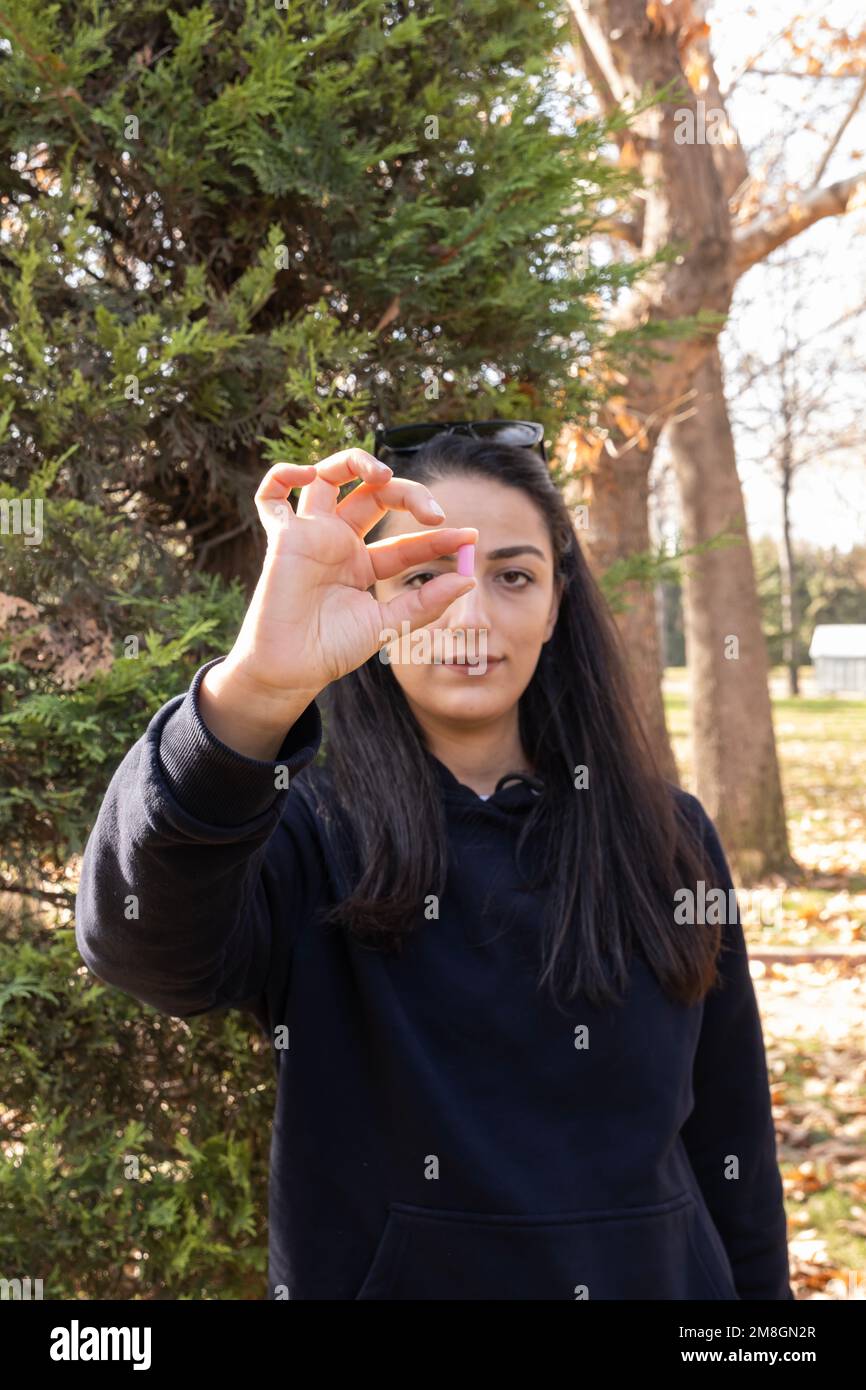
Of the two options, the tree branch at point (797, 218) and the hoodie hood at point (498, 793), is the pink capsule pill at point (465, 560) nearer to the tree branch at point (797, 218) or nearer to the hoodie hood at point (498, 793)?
the hoodie hood at point (498, 793)

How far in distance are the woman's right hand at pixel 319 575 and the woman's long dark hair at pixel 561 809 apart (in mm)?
536

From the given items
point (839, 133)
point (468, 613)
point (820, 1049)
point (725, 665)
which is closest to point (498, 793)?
point (468, 613)

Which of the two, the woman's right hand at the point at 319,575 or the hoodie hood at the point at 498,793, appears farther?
the hoodie hood at the point at 498,793

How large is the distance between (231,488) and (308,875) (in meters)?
1.03

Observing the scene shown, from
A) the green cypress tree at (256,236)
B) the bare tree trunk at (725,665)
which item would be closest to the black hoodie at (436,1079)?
the green cypress tree at (256,236)

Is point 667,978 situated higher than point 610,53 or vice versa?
point 610,53

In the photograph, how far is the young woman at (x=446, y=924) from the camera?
5.29 ft

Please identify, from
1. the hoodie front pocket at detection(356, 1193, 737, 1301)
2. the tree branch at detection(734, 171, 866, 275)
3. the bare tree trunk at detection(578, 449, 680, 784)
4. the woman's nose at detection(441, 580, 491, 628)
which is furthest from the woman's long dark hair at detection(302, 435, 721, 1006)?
the tree branch at detection(734, 171, 866, 275)

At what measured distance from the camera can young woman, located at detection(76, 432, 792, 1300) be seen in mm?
1613
